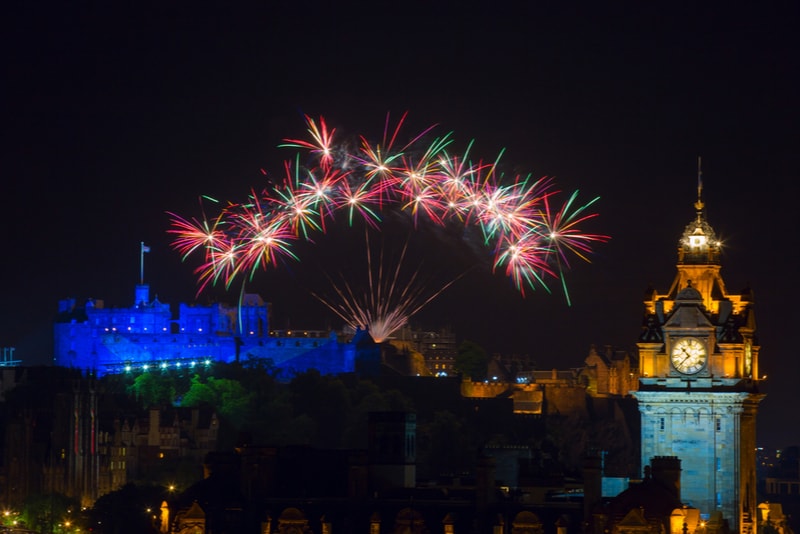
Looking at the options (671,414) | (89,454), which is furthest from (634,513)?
(89,454)

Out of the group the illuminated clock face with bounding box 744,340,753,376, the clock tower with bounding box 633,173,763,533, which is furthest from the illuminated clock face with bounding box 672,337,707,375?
the illuminated clock face with bounding box 744,340,753,376

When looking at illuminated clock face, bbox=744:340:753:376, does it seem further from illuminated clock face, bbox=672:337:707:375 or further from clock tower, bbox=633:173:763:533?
illuminated clock face, bbox=672:337:707:375

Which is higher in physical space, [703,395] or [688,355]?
[688,355]

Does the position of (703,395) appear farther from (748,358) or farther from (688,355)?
(748,358)

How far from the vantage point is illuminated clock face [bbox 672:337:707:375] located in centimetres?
7950

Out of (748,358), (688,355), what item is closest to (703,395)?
(688,355)

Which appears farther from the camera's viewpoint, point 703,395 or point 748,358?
point 748,358

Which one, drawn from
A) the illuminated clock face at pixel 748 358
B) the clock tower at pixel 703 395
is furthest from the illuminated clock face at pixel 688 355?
the illuminated clock face at pixel 748 358

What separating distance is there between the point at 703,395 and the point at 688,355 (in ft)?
4.61

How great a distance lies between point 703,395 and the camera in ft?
259

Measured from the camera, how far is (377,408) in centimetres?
17788

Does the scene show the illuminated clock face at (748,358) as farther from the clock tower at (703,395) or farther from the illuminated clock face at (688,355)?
the illuminated clock face at (688,355)

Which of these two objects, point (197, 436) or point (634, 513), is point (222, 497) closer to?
point (634, 513)

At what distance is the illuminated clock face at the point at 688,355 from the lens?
261ft
